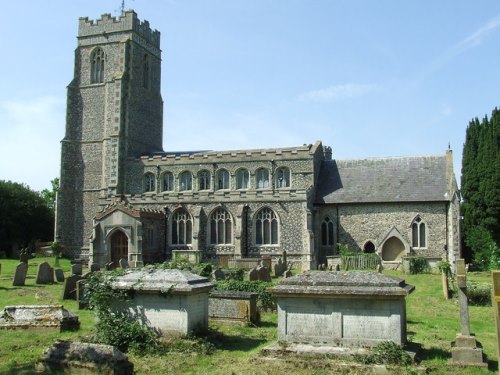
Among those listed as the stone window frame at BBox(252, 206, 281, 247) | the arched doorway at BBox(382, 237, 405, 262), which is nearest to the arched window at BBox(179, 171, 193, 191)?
the stone window frame at BBox(252, 206, 281, 247)

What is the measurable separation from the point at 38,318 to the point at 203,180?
83.1ft

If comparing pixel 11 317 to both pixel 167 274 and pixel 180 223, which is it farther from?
pixel 180 223

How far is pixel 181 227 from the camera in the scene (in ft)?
116

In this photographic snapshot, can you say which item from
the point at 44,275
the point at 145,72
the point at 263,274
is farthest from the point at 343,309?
the point at 145,72

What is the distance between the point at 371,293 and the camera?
950 centimetres

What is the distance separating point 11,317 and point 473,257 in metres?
28.3

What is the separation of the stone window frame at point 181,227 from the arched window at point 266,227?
14.5 feet

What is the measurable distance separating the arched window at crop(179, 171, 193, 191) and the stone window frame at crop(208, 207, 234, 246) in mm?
3643

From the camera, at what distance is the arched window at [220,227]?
113 feet

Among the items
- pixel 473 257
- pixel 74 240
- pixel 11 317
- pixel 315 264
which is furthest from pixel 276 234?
pixel 11 317

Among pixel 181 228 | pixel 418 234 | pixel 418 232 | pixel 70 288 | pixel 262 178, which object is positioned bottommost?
pixel 70 288

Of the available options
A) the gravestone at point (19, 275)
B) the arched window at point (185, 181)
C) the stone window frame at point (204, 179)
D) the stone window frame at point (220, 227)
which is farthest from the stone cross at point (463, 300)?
the arched window at point (185, 181)

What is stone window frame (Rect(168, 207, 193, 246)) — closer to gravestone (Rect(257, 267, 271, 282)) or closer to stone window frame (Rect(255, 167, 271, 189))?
stone window frame (Rect(255, 167, 271, 189))

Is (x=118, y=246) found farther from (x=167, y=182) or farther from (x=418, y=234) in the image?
(x=418, y=234)
